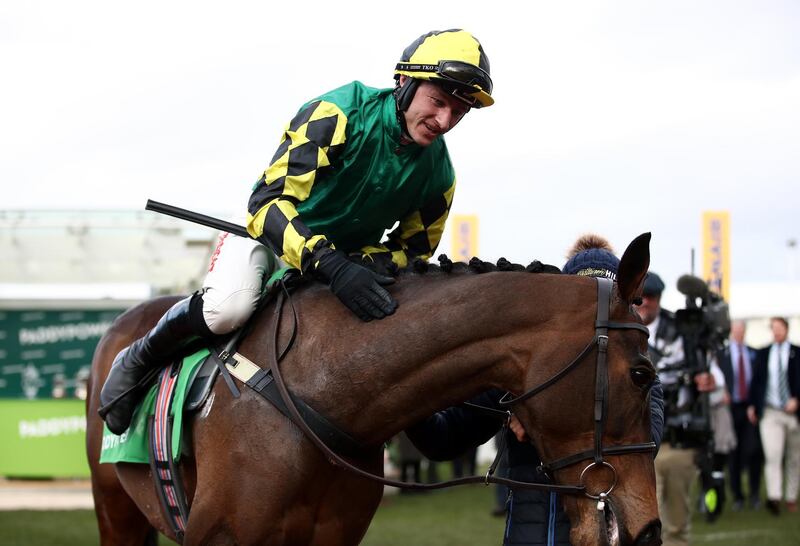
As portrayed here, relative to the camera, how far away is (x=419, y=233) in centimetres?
367

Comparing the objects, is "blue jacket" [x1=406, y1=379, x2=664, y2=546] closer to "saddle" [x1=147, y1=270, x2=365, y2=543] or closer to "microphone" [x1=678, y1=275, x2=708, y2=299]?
"saddle" [x1=147, y1=270, x2=365, y2=543]

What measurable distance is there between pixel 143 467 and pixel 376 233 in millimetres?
1202

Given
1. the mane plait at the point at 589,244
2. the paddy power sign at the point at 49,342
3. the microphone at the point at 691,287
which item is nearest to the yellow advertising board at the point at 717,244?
the microphone at the point at 691,287

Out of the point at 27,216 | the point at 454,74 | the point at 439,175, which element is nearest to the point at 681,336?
the point at 439,175

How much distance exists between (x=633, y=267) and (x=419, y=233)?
1.14 m

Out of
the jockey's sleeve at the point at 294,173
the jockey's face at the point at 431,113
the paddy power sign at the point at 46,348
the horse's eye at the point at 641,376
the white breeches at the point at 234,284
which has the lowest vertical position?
the paddy power sign at the point at 46,348

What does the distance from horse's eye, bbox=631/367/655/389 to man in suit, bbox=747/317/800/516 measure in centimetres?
902

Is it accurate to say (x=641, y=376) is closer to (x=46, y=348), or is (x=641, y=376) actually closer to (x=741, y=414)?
(x=741, y=414)

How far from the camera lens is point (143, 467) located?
3734 millimetres

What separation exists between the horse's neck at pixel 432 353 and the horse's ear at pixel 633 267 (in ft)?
0.55

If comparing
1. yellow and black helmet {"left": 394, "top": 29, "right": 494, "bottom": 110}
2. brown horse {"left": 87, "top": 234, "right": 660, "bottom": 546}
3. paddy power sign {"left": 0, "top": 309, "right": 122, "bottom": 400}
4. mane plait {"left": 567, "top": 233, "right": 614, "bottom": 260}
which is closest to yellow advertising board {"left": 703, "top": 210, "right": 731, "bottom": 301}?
paddy power sign {"left": 0, "top": 309, "right": 122, "bottom": 400}

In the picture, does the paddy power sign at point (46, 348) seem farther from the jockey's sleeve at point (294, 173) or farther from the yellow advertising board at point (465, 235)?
the jockey's sleeve at point (294, 173)

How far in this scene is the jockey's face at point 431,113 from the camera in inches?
125

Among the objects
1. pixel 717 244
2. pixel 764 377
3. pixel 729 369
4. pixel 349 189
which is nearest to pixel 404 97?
pixel 349 189
